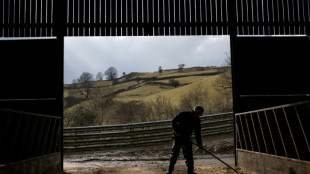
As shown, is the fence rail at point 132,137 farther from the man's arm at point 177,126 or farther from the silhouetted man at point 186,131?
the man's arm at point 177,126

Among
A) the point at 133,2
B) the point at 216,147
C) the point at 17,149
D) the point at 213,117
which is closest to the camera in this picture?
the point at 17,149

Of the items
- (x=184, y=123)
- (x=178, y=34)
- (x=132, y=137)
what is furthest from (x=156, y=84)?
(x=184, y=123)

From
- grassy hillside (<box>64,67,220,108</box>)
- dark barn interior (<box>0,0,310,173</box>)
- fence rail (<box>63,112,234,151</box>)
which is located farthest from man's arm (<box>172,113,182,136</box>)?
grassy hillside (<box>64,67,220,108</box>)

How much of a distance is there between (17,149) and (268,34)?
7.47 metres

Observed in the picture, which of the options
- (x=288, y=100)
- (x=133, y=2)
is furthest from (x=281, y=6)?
(x=133, y=2)

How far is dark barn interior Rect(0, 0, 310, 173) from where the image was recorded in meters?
7.73

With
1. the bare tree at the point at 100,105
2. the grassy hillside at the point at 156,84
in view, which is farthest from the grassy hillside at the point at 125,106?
the grassy hillside at the point at 156,84

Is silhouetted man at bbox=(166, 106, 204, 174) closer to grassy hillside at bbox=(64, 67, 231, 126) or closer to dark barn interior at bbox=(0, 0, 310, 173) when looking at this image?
dark barn interior at bbox=(0, 0, 310, 173)

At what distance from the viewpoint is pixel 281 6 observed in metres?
8.25

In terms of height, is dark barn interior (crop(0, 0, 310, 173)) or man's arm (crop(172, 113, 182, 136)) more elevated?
dark barn interior (crop(0, 0, 310, 173))

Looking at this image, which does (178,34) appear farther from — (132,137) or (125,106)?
(125,106)

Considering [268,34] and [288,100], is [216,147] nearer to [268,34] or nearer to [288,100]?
[288,100]

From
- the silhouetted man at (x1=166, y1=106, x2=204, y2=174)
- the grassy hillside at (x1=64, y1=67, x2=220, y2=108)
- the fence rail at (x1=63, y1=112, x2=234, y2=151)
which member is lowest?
the fence rail at (x1=63, y1=112, x2=234, y2=151)

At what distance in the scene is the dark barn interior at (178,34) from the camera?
7727mm
